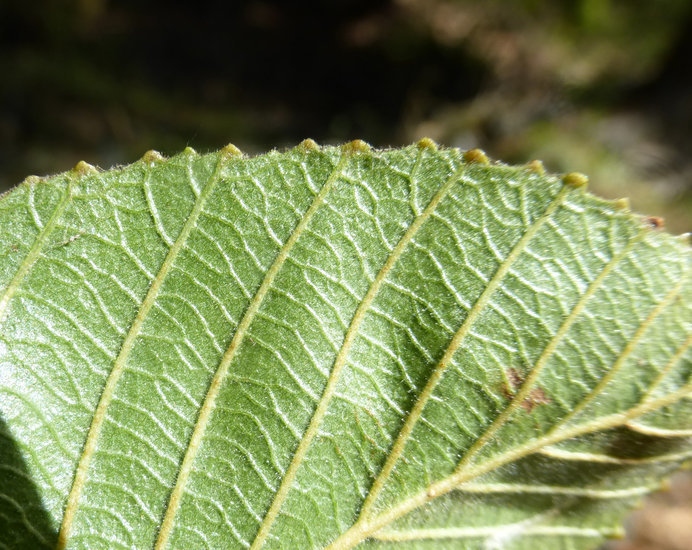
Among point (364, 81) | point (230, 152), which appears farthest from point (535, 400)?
point (364, 81)

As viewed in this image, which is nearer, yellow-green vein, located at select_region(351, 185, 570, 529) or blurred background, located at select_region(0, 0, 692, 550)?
yellow-green vein, located at select_region(351, 185, 570, 529)

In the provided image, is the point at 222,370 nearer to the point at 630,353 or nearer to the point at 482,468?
the point at 482,468

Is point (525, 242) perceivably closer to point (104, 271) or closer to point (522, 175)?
point (522, 175)

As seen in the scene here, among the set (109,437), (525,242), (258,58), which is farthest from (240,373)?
(258,58)

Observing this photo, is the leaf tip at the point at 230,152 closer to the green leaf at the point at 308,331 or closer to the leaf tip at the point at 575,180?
the green leaf at the point at 308,331

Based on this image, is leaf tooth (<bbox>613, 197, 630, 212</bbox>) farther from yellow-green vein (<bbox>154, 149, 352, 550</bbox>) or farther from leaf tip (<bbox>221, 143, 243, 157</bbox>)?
leaf tip (<bbox>221, 143, 243, 157</bbox>)

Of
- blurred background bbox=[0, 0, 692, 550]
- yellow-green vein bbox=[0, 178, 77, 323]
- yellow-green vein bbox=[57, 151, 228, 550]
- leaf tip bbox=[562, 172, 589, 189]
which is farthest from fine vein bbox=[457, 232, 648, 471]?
blurred background bbox=[0, 0, 692, 550]

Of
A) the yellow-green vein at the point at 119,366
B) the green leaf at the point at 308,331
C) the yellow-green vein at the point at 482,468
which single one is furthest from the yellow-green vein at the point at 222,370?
the yellow-green vein at the point at 482,468

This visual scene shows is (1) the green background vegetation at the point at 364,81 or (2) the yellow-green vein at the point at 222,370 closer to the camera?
(2) the yellow-green vein at the point at 222,370
